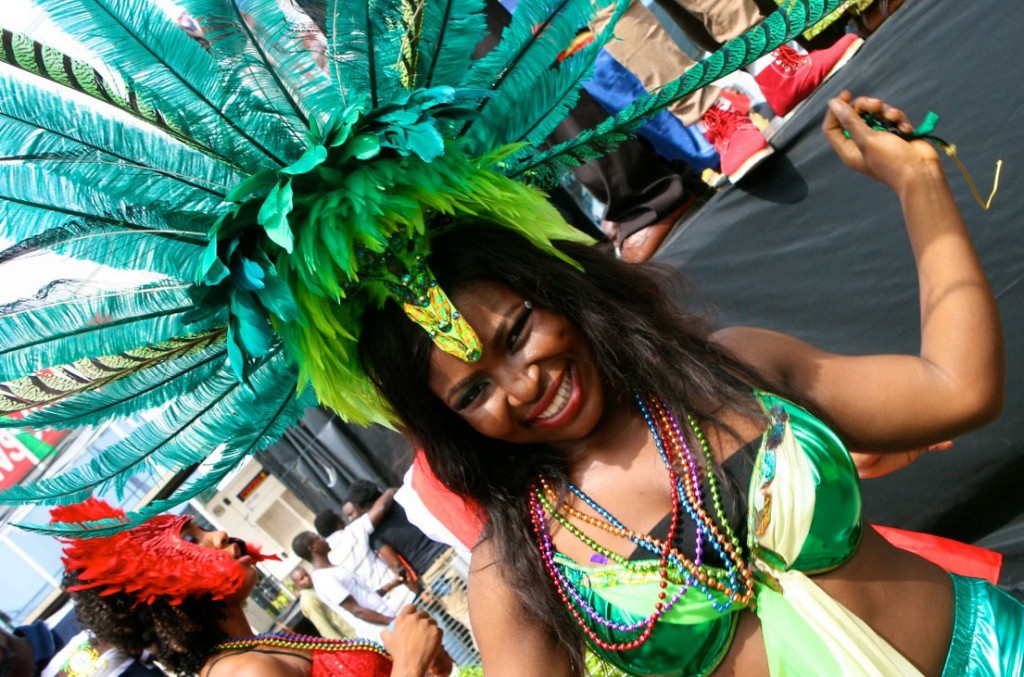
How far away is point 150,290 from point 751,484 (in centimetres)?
118

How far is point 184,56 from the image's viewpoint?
1.26 metres

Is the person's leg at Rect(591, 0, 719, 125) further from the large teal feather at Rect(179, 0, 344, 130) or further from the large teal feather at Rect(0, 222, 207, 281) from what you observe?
the large teal feather at Rect(0, 222, 207, 281)

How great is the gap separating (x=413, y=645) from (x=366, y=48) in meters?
1.69

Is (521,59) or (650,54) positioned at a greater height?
(521,59)

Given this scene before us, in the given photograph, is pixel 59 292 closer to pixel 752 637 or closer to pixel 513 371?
pixel 513 371

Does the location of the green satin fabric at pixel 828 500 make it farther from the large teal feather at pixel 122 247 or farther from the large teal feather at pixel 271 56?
the large teal feather at pixel 122 247

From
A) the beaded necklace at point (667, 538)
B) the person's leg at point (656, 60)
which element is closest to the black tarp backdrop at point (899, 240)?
the person's leg at point (656, 60)

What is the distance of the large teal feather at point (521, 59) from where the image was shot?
1.44 metres

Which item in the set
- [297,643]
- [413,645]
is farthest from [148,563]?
[413,645]

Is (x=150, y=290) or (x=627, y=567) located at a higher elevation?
(x=150, y=290)

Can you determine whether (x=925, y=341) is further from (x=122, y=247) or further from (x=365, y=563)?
(x=365, y=563)

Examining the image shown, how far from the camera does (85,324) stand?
1.40m

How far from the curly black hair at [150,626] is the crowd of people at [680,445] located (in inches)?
44.3

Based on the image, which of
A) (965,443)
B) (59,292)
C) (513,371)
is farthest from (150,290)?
(965,443)
